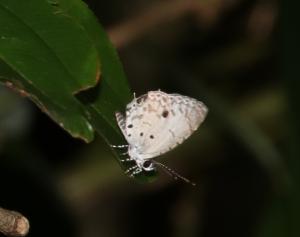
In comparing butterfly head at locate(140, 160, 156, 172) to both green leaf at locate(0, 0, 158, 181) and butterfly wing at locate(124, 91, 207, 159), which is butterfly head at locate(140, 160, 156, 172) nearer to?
butterfly wing at locate(124, 91, 207, 159)

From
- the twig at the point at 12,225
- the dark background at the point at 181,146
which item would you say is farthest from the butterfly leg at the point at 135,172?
the dark background at the point at 181,146

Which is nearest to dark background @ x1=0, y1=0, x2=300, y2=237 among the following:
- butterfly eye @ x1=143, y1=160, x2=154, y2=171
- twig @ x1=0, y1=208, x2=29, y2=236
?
butterfly eye @ x1=143, y1=160, x2=154, y2=171

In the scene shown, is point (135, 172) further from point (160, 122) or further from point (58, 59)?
point (58, 59)

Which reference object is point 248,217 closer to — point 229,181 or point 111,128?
point 229,181

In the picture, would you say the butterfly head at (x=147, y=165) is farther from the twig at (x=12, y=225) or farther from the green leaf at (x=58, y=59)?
the twig at (x=12, y=225)

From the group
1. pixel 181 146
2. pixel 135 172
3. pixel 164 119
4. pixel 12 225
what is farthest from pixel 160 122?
pixel 181 146

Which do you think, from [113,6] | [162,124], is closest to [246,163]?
[113,6]
